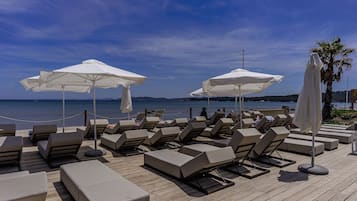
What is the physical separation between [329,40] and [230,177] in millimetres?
14063

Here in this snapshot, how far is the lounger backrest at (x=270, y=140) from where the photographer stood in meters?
4.78

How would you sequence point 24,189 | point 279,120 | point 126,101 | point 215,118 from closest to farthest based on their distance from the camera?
1. point 24,189
2. point 279,120
3. point 126,101
4. point 215,118

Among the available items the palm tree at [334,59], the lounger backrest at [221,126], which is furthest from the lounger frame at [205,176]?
the palm tree at [334,59]

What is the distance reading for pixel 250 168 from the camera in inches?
180

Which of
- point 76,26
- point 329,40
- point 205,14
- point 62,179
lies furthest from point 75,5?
point 329,40

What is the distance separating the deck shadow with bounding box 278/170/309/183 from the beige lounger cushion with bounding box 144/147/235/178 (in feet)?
3.95

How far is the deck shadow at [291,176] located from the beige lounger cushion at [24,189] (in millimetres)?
3749

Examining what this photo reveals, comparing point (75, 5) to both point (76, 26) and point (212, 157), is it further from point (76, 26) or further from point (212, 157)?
point (212, 157)

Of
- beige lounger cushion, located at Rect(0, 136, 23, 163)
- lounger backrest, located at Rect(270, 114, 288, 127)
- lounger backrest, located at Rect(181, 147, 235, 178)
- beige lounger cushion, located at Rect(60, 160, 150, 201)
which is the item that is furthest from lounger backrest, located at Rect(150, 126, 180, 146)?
lounger backrest, located at Rect(270, 114, 288, 127)

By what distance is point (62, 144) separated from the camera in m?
4.79

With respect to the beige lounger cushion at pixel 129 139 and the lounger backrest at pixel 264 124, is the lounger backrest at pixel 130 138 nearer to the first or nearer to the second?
the beige lounger cushion at pixel 129 139

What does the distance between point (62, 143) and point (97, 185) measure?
2.37 metres

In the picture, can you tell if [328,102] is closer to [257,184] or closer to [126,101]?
[126,101]

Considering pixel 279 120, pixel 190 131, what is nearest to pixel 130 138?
pixel 190 131
